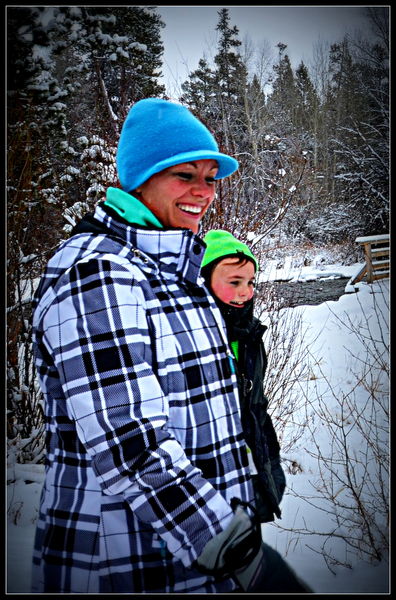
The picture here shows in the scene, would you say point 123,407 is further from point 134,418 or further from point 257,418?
point 257,418

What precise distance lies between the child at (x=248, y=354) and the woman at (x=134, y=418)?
22.1 inches

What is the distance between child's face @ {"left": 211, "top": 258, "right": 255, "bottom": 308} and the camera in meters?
1.82

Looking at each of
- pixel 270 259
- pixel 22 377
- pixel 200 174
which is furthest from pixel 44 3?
pixel 270 259

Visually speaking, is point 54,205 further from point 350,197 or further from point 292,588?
point 350,197

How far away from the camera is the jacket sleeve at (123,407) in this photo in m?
0.70

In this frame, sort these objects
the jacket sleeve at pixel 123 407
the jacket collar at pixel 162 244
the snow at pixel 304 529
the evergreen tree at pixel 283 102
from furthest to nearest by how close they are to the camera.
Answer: the evergreen tree at pixel 283 102 → the snow at pixel 304 529 → the jacket collar at pixel 162 244 → the jacket sleeve at pixel 123 407

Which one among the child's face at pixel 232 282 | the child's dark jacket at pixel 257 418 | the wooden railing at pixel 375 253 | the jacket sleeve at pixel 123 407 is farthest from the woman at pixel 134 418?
the wooden railing at pixel 375 253

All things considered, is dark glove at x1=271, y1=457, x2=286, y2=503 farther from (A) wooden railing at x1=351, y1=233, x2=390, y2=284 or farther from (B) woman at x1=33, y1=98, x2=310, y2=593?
(A) wooden railing at x1=351, y1=233, x2=390, y2=284

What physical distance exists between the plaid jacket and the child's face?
90 cm

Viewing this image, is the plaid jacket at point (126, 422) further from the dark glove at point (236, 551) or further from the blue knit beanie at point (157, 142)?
the blue knit beanie at point (157, 142)

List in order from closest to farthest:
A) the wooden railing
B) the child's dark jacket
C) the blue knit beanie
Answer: the blue knit beanie
the child's dark jacket
the wooden railing

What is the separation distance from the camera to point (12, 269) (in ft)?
10.7

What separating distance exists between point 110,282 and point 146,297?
10 cm

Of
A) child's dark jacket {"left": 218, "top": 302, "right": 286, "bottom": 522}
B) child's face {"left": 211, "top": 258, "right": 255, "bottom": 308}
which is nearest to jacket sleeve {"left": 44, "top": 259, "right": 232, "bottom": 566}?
child's dark jacket {"left": 218, "top": 302, "right": 286, "bottom": 522}
